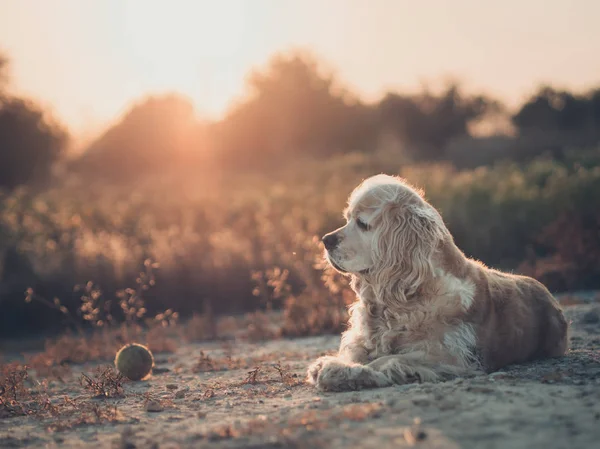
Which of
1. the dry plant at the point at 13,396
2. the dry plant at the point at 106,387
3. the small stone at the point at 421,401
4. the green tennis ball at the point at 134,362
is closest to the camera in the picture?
the small stone at the point at 421,401

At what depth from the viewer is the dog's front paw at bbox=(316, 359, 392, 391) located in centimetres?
541

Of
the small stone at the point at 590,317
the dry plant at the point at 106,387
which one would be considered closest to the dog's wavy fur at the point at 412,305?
the dry plant at the point at 106,387

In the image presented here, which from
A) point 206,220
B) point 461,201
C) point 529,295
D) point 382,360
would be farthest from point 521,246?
point 382,360

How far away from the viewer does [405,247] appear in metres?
5.81

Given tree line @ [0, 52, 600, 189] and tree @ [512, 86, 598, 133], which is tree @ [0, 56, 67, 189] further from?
tree @ [512, 86, 598, 133]

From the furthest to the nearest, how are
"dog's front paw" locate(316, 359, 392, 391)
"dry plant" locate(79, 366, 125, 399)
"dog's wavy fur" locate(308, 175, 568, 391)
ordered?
"dry plant" locate(79, 366, 125, 399) → "dog's wavy fur" locate(308, 175, 568, 391) → "dog's front paw" locate(316, 359, 392, 391)

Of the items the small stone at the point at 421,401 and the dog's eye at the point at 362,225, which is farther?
the dog's eye at the point at 362,225

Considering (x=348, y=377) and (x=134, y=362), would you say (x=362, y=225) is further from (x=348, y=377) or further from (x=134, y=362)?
(x=134, y=362)

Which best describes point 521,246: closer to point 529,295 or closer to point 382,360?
point 529,295

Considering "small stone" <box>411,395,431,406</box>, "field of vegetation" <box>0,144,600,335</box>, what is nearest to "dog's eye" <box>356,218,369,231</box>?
"small stone" <box>411,395,431,406</box>

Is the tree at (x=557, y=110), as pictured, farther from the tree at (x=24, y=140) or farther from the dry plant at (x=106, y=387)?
the dry plant at (x=106, y=387)

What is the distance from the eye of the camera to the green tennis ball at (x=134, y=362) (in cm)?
733

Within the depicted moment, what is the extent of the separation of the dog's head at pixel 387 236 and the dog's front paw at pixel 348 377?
30.2 inches

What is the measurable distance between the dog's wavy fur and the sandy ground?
9.6 inches
